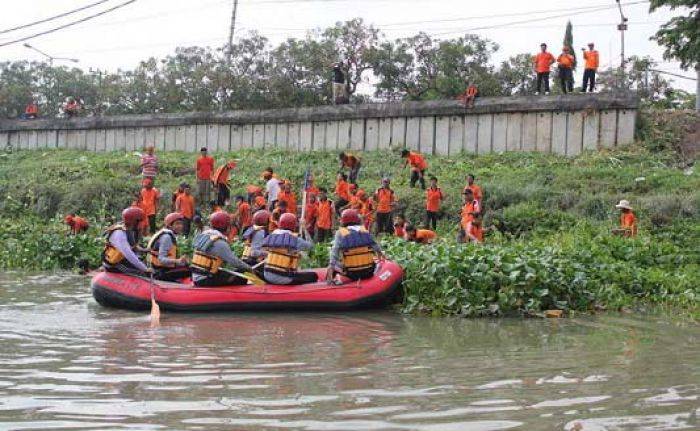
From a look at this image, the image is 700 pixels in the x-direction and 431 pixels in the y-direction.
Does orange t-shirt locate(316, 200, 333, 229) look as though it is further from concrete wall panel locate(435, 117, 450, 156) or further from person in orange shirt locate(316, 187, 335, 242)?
concrete wall panel locate(435, 117, 450, 156)

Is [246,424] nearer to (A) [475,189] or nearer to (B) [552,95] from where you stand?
(A) [475,189]

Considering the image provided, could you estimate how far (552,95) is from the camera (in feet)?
82.3

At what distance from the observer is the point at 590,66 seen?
25.2 meters

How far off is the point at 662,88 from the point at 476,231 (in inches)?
976

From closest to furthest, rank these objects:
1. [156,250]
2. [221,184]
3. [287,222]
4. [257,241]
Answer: [287,222], [156,250], [257,241], [221,184]

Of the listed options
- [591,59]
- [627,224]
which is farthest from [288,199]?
[591,59]

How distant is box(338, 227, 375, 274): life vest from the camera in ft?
43.9

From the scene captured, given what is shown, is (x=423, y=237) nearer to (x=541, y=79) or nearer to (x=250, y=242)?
(x=250, y=242)

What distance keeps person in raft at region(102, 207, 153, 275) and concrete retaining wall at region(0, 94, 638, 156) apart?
14324 mm

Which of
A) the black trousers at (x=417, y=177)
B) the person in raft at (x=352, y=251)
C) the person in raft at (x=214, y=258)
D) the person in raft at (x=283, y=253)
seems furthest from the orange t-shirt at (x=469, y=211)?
the person in raft at (x=214, y=258)

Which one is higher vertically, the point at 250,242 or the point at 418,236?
the point at 418,236

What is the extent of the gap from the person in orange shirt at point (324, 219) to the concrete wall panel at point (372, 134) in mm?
7954

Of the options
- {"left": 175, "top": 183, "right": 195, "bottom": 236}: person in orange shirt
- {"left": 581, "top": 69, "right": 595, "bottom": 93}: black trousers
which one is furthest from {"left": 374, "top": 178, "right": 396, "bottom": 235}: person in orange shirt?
{"left": 581, "top": 69, "right": 595, "bottom": 93}: black trousers

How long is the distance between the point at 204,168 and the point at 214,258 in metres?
11.9
